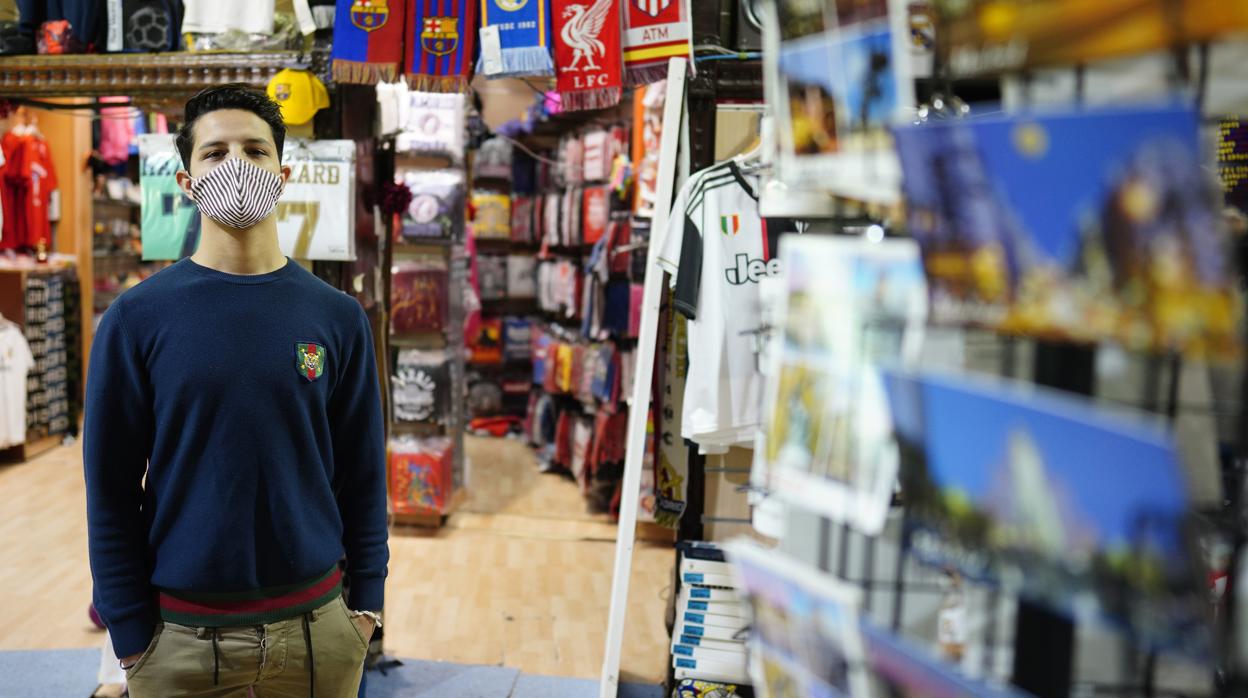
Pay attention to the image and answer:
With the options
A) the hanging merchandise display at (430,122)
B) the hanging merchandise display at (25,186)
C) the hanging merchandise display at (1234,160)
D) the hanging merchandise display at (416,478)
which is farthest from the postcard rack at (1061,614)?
the hanging merchandise display at (25,186)

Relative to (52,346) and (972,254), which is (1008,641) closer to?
(972,254)

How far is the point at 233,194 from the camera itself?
1.94 m

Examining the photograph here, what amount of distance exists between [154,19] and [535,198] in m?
4.82

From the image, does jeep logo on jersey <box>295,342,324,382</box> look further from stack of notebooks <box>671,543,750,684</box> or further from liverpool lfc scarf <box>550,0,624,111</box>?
liverpool lfc scarf <box>550,0,624,111</box>

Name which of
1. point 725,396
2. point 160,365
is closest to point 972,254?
point 160,365

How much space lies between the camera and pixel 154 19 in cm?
372

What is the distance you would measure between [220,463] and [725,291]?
1560 mm

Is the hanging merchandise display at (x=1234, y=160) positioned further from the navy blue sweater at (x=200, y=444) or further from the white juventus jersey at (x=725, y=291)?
the navy blue sweater at (x=200, y=444)

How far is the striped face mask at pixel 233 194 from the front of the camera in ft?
6.37

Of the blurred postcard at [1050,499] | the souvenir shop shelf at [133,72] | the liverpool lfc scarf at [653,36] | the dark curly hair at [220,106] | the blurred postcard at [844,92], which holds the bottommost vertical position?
the blurred postcard at [1050,499]

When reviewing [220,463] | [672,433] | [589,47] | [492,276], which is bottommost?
[672,433]

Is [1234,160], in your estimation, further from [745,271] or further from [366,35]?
[366,35]

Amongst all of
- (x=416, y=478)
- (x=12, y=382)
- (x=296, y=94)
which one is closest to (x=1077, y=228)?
(x=296, y=94)

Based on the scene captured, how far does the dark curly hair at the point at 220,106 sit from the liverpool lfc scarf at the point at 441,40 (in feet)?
4.69
